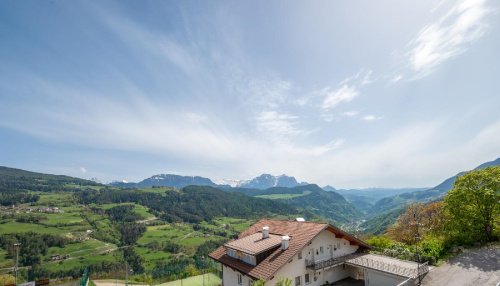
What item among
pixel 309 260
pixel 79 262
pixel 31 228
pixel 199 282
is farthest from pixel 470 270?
pixel 31 228

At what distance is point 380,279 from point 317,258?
6.19 metres

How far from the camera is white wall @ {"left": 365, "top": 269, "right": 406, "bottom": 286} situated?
26812mm

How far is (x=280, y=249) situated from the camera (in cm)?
2936

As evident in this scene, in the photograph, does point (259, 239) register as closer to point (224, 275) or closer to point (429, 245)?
point (224, 275)

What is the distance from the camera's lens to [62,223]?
644 ft

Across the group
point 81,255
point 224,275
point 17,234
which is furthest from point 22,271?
point 224,275

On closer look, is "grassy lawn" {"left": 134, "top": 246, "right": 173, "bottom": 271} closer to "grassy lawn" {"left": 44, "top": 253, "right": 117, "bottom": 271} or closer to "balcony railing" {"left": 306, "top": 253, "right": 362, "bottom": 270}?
"grassy lawn" {"left": 44, "top": 253, "right": 117, "bottom": 271}

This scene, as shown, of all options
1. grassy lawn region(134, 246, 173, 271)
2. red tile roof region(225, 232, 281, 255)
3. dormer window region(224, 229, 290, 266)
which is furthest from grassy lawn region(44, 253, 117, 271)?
red tile roof region(225, 232, 281, 255)

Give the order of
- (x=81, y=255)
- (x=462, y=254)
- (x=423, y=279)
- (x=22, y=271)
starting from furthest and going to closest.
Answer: (x=81, y=255)
(x=22, y=271)
(x=462, y=254)
(x=423, y=279)

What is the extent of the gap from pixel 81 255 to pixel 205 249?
6710cm

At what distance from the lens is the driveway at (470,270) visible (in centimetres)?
2458

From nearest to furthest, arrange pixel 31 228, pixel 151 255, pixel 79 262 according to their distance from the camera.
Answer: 1. pixel 79 262
2. pixel 151 255
3. pixel 31 228

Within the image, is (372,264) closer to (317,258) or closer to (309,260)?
(317,258)

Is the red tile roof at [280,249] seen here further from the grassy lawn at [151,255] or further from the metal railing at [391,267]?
the grassy lawn at [151,255]
